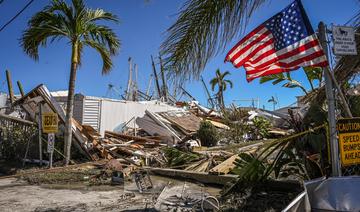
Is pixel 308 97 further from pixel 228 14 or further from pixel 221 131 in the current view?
pixel 221 131

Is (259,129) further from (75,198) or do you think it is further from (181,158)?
(75,198)

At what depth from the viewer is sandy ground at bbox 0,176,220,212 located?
24.6 feet

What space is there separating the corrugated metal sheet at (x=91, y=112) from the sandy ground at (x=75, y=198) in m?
9.61

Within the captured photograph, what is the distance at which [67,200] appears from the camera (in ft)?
27.2

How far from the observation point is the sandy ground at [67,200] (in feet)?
24.6

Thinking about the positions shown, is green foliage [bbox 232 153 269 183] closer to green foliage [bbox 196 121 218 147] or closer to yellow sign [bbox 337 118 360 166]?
yellow sign [bbox 337 118 360 166]

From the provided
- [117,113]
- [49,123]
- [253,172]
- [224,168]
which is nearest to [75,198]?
[224,168]

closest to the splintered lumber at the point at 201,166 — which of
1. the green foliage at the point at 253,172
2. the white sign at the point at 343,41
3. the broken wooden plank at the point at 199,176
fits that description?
the broken wooden plank at the point at 199,176

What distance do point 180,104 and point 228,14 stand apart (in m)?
27.2

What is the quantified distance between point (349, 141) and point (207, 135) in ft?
46.8

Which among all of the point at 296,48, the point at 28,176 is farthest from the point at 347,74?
the point at 28,176

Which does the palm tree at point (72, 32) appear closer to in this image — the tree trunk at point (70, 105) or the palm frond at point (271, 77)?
the tree trunk at point (70, 105)

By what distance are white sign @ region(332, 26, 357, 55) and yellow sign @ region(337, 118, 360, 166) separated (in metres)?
0.97

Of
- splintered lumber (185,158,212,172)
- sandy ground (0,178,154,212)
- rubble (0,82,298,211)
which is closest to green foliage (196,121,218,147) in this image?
rubble (0,82,298,211)
